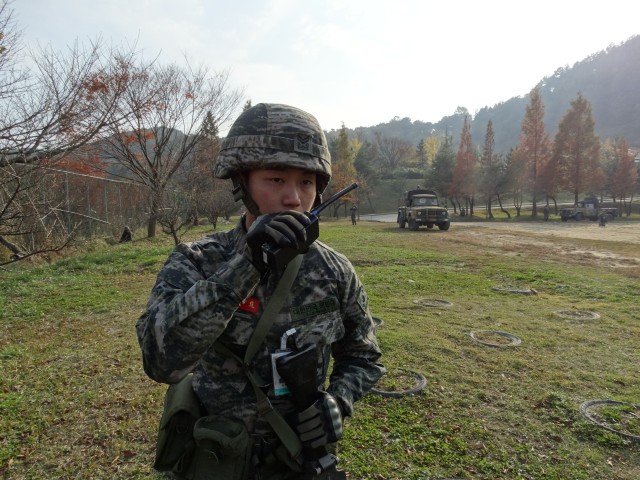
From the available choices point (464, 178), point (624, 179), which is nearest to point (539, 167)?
point (464, 178)

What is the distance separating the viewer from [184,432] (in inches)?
63.3

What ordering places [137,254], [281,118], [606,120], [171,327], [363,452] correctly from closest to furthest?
1. [171,327]
2. [281,118]
3. [363,452]
4. [137,254]
5. [606,120]

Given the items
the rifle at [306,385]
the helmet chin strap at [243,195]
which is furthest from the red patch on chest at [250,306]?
the helmet chin strap at [243,195]

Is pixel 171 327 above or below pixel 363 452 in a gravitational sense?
above

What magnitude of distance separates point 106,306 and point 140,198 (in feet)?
48.1

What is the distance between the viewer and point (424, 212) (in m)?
25.7

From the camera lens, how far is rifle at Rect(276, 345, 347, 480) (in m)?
1.50

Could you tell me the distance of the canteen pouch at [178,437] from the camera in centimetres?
158

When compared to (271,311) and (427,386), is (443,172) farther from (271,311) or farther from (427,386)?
(271,311)

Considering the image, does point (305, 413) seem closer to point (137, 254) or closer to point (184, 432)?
point (184, 432)

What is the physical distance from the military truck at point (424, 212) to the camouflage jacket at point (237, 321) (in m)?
24.4

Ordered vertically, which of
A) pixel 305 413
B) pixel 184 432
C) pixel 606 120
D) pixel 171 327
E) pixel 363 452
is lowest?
pixel 363 452

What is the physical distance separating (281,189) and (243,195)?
158 millimetres

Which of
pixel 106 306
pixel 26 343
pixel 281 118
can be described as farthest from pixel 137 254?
pixel 281 118
